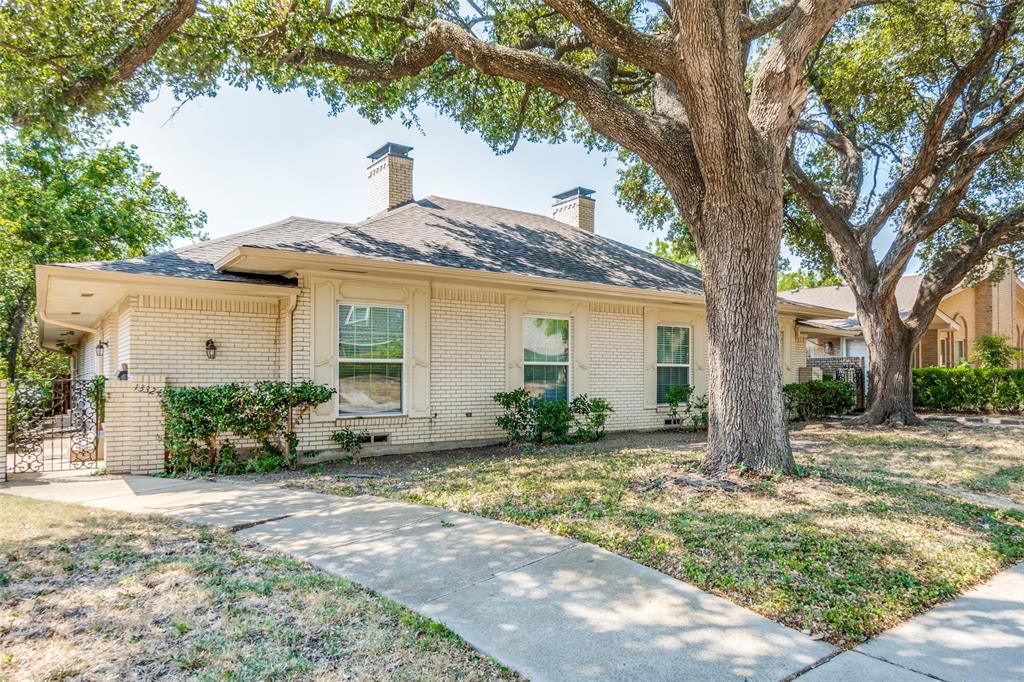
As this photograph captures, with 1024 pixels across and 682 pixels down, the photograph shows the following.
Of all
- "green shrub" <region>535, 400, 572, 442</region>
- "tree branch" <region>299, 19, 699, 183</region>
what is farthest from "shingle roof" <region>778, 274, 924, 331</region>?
"tree branch" <region>299, 19, 699, 183</region>

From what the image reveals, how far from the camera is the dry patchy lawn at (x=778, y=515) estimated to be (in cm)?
372

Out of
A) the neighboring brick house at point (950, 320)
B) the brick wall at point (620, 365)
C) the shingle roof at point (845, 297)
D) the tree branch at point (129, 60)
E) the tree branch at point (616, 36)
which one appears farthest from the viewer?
the neighboring brick house at point (950, 320)

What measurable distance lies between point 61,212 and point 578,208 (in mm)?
16591

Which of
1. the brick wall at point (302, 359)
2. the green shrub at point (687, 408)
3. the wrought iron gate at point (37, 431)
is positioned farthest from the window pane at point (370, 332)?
the green shrub at point (687, 408)

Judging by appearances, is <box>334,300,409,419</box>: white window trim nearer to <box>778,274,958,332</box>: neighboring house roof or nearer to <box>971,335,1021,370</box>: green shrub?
<box>778,274,958,332</box>: neighboring house roof

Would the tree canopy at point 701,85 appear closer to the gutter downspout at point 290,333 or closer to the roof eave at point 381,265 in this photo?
the roof eave at point 381,265

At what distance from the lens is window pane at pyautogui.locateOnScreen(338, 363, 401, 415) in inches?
356

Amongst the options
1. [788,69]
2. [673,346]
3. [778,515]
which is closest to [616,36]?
[788,69]

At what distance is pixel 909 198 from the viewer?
1293cm

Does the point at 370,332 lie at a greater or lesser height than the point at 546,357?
greater

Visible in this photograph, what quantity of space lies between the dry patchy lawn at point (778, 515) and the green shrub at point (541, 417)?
953mm

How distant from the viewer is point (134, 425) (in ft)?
26.8

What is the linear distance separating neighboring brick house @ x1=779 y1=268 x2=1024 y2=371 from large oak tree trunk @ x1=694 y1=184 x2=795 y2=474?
63.2ft

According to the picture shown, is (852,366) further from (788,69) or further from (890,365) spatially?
(788,69)
